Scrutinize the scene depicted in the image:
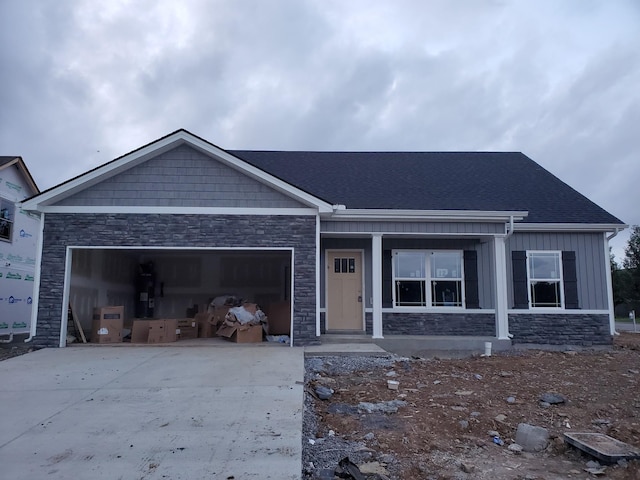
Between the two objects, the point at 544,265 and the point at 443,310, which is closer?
the point at 443,310

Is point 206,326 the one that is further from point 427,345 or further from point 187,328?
point 427,345

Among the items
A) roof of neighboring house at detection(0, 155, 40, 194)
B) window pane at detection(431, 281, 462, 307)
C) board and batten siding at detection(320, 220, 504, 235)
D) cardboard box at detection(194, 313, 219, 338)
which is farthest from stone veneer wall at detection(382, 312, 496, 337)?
roof of neighboring house at detection(0, 155, 40, 194)

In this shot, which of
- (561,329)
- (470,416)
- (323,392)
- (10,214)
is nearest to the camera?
(470,416)

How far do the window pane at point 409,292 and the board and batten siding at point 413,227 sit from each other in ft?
5.22

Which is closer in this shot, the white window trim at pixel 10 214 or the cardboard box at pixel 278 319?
the cardboard box at pixel 278 319

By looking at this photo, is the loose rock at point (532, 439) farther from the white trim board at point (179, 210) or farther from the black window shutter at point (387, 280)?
the black window shutter at point (387, 280)

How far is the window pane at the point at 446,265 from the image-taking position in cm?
1198

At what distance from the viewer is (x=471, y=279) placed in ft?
39.0

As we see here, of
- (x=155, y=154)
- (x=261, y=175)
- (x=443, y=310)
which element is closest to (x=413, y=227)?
(x=443, y=310)

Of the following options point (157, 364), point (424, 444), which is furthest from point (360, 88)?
point (424, 444)

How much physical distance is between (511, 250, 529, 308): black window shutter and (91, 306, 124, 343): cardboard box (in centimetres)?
945

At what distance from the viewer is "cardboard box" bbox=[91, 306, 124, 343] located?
1066 cm

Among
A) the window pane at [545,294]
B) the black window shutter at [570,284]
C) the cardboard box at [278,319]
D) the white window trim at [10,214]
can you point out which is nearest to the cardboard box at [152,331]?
the cardboard box at [278,319]

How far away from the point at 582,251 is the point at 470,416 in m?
7.95
